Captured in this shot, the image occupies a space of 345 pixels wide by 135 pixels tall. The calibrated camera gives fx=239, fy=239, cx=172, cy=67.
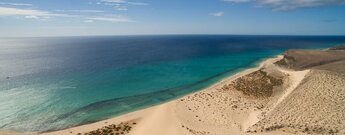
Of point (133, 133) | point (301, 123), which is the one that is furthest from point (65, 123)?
point (301, 123)

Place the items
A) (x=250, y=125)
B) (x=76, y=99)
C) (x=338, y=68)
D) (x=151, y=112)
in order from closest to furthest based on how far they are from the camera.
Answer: (x=250, y=125) → (x=151, y=112) → (x=76, y=99) → (x=338, y=68)

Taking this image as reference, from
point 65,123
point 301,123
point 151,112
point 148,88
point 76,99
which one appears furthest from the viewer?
point 148,88

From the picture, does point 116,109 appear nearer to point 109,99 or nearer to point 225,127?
point 109,99

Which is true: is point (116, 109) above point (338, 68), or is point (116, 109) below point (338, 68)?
below

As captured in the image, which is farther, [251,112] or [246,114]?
[251,112]

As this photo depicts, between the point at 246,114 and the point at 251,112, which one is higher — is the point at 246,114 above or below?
below

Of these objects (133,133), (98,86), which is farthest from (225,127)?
(98,86)

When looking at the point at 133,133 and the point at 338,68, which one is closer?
the point at 133,133
